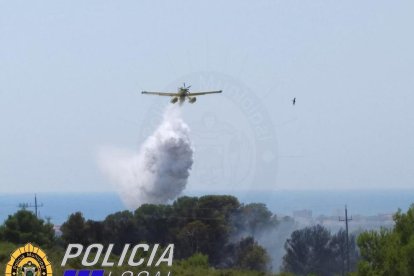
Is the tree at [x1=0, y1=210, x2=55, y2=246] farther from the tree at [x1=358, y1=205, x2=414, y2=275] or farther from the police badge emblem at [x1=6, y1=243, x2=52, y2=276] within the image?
the police badge emblem at [x1=6, y1=243, x2=52, y2=276]

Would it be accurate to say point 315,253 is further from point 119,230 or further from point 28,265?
point 28,265

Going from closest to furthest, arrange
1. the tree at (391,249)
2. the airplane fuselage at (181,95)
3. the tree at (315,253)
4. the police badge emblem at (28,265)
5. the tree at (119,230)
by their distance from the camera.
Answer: the police badge emblem at (28,265), the tree at (391,249), the airplane fuselage at (181,95), the tree at (119,230), the tree at (315,253)

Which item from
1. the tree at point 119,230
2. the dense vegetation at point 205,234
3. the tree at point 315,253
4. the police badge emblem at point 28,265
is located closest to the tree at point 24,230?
the dense vegetation at point 205,234

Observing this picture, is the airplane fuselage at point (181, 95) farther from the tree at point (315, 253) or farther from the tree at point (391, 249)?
the tree at point (315, 253)

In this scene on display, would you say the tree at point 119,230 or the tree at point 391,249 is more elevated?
the tree at point 119,230

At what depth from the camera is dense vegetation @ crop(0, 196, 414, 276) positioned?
293 feet

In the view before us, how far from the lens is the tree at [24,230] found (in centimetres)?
8519

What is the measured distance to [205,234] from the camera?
347ft

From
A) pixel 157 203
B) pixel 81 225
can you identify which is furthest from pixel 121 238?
pixel 157 203

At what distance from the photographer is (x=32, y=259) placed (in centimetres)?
4278

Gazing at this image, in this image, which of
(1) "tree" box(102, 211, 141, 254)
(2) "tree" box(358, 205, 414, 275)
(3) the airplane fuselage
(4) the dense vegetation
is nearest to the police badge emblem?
(2) "tree" box(358, 205, 414, 275)

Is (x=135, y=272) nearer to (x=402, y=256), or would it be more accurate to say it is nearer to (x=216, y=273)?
(x=216, y=273)

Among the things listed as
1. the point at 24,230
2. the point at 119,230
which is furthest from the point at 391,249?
the point at 119,230

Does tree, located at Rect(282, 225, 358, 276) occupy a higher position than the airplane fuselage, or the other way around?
the airplane fuselage
